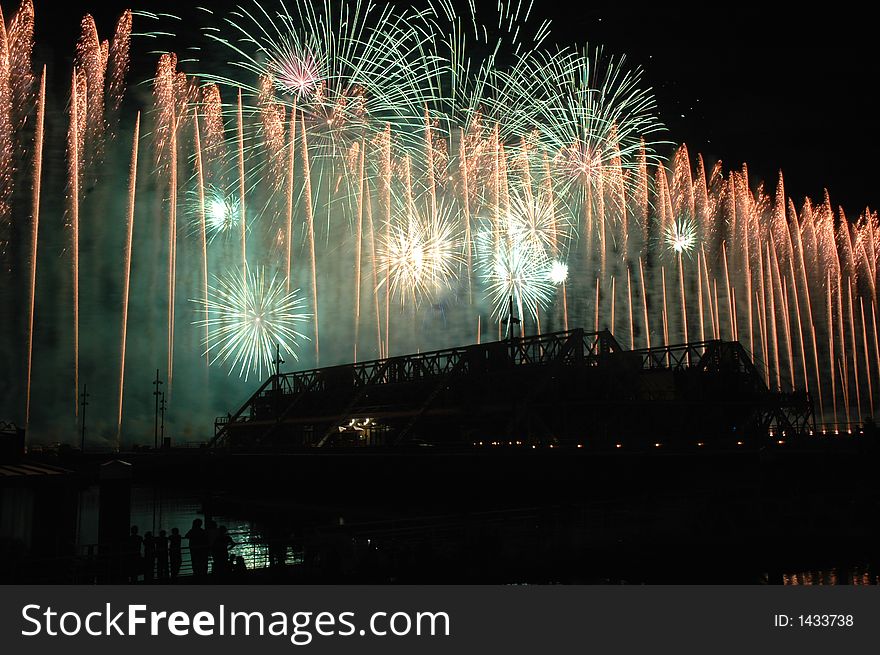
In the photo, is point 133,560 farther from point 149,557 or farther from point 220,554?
point 220,554

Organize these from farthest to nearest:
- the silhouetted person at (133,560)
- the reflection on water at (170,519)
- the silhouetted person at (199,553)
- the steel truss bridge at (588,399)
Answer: the steel truss bridge at (588,399) → the reflection on water at (170,519) → the silhouetted person at (199,553) → the silhouetted person at (133,560)

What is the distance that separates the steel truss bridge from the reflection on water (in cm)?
1081

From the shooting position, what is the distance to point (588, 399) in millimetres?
42000

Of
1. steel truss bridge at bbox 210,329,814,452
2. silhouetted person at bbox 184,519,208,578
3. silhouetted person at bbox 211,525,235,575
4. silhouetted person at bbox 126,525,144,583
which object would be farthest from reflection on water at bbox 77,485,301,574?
steel truss bridge at bbox 210,329,814,452

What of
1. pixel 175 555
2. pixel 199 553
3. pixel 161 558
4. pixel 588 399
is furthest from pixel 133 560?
pixel 588 399

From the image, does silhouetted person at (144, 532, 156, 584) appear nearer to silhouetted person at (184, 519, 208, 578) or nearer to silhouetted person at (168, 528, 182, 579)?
silhouetted person at (168, 528, 182, 579)

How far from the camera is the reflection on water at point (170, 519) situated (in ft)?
87.7

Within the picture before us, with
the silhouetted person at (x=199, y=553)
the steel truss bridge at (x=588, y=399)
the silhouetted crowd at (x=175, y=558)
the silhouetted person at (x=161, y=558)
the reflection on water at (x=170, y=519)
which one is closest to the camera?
the silhouetted crowd at (x=175, y=558)

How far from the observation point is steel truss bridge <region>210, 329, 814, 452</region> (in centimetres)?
4125

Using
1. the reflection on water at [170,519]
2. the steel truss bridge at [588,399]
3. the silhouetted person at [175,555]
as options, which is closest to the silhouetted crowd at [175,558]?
the silhouetted person at [175,555]

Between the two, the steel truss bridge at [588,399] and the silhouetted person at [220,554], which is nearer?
the silhouetted person at [220,554]

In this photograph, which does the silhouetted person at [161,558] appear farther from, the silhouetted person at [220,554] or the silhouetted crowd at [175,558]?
the silhouetted person at [220,554]

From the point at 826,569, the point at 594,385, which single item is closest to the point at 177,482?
the point at 594,385

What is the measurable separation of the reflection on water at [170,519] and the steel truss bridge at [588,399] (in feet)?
35.5
